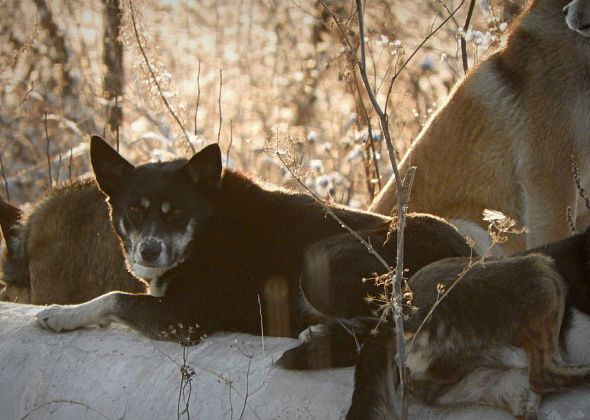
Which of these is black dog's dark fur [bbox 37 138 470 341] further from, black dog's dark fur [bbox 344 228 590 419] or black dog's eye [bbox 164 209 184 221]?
black dog's dark fur [bbox 344 228 590 419]

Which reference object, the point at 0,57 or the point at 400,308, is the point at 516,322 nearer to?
the point at 400,308

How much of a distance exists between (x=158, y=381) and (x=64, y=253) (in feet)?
7.31

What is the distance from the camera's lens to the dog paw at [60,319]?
5098 millimetres

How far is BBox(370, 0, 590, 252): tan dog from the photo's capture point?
5.89 meters

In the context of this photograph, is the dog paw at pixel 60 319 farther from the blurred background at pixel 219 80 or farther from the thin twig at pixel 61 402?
the blurred background at pixel 219 80

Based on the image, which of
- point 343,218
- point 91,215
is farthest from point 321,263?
point 91,215

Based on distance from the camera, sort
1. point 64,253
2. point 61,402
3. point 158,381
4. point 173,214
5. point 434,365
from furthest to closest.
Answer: point 64,253
point 173,214
point 61,402
point 158,381
point 434,365

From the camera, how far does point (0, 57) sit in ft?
31.1

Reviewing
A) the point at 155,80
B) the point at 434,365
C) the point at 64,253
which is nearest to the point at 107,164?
the point at 64,253

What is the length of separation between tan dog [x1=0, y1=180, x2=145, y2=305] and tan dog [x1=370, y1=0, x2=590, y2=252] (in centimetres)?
186

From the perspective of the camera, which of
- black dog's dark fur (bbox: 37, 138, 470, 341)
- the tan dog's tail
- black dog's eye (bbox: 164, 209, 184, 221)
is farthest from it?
the tan dog's tail

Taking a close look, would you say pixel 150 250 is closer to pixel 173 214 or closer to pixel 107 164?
pixel 173 214

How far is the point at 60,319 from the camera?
5121 mm

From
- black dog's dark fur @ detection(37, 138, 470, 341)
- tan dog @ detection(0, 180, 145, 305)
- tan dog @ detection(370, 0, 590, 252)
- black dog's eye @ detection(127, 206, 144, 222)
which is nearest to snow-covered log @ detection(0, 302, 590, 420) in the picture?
black dog's dark fur @ detection(37, 138, 470, 341)
